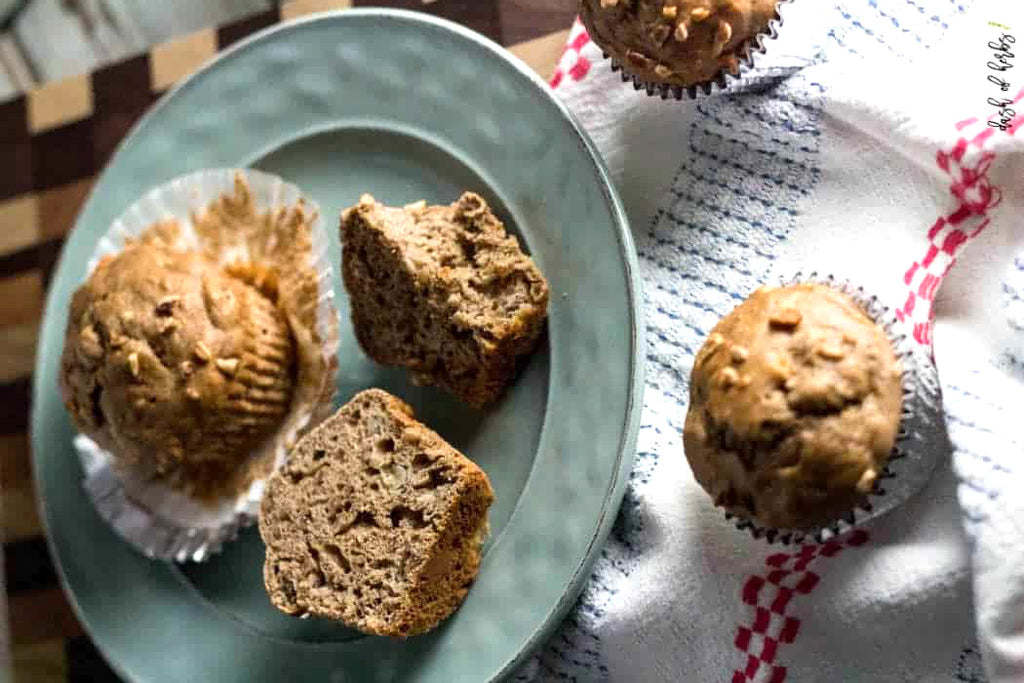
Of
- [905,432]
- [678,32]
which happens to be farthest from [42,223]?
[905,432]

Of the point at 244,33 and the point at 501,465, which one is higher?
the point at 244,33

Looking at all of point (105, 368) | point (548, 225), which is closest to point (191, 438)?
point (105, 368)

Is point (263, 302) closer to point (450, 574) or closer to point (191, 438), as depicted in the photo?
point (191, 438)

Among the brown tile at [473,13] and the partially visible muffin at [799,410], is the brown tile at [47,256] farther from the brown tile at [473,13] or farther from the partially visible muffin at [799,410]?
the partially visible muffin at [799,410]

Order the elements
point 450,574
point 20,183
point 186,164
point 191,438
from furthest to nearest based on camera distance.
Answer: point 20,183 < point 186,164 < point 191,438 < point 450,574

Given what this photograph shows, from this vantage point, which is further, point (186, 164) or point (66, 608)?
point (66, 608)

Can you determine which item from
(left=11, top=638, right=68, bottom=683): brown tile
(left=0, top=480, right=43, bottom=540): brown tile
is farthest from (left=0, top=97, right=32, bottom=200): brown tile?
(left=11, top=638, right=68, bottom=683): brown tile

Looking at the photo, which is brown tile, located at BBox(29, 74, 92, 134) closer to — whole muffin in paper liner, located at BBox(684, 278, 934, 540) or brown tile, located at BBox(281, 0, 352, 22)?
brown tile, located at BBox(281, 0, 352, 22)
